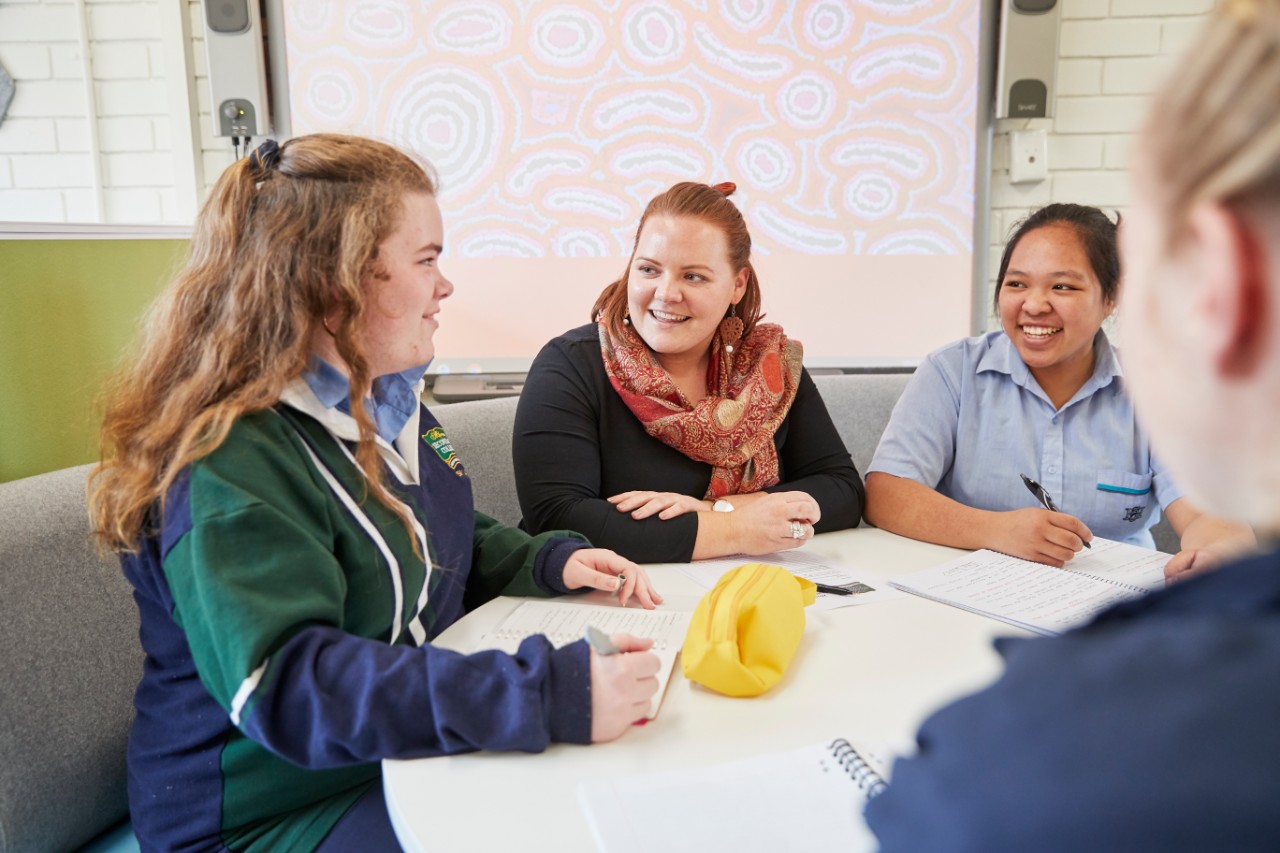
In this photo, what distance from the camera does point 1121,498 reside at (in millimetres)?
1643

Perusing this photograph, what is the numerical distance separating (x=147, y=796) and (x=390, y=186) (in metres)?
0.69

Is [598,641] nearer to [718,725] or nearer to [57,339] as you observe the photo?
[718,725]

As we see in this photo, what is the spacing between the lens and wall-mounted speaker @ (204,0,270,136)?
2773 millimetres

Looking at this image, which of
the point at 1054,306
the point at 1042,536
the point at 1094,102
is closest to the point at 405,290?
the point at 1042,536

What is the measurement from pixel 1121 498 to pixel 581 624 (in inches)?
42.4

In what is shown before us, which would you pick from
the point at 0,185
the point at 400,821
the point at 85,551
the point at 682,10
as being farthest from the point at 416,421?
the point at 0,185

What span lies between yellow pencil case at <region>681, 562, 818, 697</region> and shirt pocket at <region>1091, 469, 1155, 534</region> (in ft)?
2.89

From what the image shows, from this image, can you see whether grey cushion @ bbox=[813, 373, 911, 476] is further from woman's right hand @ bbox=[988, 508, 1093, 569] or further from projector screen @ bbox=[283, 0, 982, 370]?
woman's right hand @ bbox=[988, 508, 1093, 569]

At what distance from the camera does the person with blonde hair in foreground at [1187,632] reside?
31 cm

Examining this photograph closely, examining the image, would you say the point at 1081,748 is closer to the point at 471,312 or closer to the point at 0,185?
the point at 471,312

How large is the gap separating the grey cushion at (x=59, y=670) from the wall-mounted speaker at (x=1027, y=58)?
2.73 meters

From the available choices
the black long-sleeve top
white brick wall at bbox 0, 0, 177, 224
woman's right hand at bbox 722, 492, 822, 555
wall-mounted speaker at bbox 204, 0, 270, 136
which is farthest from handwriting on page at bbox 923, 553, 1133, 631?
white brick wall at bbox 0, 0, 177, 224

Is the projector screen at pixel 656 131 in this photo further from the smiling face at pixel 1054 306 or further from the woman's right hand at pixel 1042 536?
the woman's right hand at pixel 1042 536

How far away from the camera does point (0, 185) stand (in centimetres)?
296
